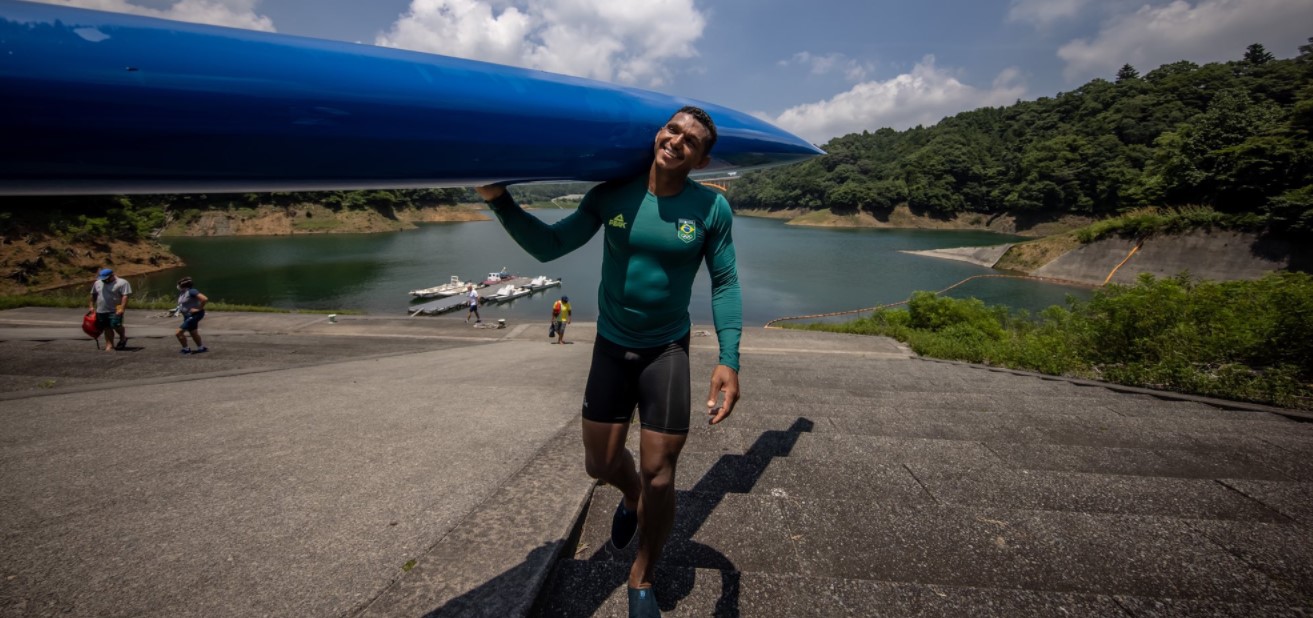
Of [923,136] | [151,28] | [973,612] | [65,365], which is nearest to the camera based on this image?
[151,28]

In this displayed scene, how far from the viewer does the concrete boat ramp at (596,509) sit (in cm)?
171

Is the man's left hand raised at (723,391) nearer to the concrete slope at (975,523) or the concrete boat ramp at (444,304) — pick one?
the concrete slope at (975,523)

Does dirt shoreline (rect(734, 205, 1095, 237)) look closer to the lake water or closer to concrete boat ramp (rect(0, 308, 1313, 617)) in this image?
the lake water

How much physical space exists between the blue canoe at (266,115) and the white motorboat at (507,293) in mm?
29037

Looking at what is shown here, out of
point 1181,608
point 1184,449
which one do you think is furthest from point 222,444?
point 1184,449

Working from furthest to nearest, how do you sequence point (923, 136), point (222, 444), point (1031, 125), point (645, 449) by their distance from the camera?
point (923, 136) < point (1031, 125) < point (222, 444) < point (645, 449)

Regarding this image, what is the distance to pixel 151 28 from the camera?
1.36 meters

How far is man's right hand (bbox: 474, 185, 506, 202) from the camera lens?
6.70ft

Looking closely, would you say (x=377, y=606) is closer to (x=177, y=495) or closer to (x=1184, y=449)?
(x=177, y=495)

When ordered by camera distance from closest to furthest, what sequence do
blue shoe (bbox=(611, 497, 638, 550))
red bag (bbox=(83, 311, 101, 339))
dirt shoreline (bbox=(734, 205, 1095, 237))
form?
blue shoe (bbox=(611, 497, 638, 550)) → red bag (bbox=(83, 311, 101, 339)) → dirt shoreline (bbox=(734, 205, 1095, 237))

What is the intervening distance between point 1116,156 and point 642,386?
83408mm

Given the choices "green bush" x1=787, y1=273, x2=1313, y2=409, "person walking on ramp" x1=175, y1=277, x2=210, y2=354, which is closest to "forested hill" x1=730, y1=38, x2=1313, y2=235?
"green bush" x1=787, y1=273, x2=1313, y2=409

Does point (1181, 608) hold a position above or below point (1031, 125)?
below

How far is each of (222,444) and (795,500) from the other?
3.23 meters
